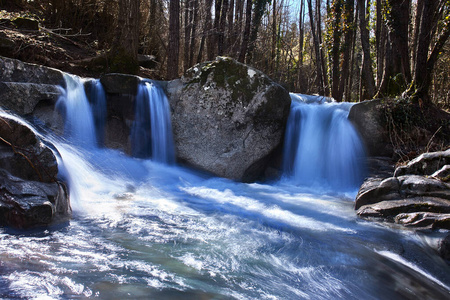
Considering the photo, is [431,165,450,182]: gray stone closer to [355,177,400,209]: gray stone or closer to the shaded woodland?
[355,177,400,209]: gray stone

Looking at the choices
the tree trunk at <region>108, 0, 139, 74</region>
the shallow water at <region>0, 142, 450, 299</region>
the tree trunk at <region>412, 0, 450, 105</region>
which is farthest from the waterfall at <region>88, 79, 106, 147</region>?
the tree trunk at <region>412, 0, 450, 105</region>

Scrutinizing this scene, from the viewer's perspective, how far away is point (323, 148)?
8.97 m

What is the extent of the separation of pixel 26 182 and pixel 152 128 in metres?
4.29

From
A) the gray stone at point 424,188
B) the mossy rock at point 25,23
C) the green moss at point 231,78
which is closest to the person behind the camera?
the gray stone at point 424,188

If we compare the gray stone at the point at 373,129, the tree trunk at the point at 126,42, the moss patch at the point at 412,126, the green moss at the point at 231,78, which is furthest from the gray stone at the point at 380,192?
the tree trunk at the point at 126,42

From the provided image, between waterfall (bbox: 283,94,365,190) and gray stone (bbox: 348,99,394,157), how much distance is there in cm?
17

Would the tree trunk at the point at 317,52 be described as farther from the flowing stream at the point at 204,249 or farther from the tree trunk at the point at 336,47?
the flowing stream at the point at 204,249

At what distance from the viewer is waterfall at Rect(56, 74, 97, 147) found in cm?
777

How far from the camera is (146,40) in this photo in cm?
1606

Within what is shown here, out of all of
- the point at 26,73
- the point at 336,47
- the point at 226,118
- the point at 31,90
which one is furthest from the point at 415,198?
the point at 336,47

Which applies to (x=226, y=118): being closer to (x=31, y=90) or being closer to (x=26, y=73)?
(x=31, y=90)

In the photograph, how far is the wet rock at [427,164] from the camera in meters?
6.45

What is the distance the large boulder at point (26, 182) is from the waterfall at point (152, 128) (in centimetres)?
367

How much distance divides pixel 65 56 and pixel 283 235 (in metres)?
9.55
